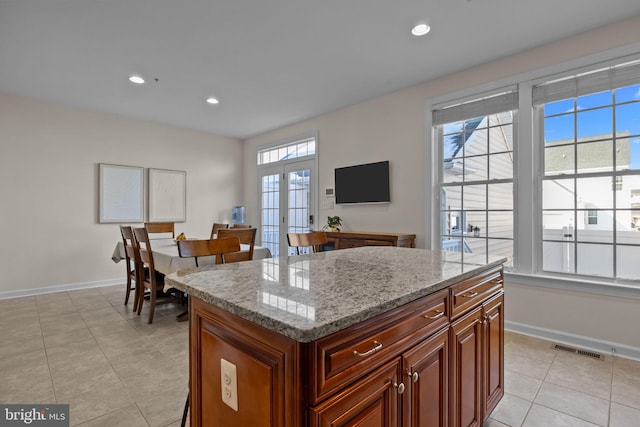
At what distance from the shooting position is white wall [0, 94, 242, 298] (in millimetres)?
4203

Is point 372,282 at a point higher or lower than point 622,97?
lower

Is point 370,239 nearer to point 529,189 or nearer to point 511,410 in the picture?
point 529,189

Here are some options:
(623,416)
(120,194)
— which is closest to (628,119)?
(623,416)

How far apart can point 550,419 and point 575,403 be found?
0.30 meters

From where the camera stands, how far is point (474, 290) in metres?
1.48

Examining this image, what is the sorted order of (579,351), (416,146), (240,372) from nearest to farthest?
1. (240,372)
2. (579,351)
3. (416,146)

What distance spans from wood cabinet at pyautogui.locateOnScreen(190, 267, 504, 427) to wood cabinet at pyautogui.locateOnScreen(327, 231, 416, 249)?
2041 millimetres

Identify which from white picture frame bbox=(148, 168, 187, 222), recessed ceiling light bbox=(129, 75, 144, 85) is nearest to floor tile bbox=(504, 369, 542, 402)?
recessed ceiling light bbox=(129, 75, 144, 85)

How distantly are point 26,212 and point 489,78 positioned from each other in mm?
6179

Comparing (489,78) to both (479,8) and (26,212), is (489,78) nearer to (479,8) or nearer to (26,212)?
(479,8)

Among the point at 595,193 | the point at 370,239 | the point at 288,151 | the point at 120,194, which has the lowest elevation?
the point at 370,239

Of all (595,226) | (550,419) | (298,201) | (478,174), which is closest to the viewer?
(550,419)

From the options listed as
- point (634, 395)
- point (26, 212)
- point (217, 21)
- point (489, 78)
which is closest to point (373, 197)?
point (489, 78)

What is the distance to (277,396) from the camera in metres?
0.78
